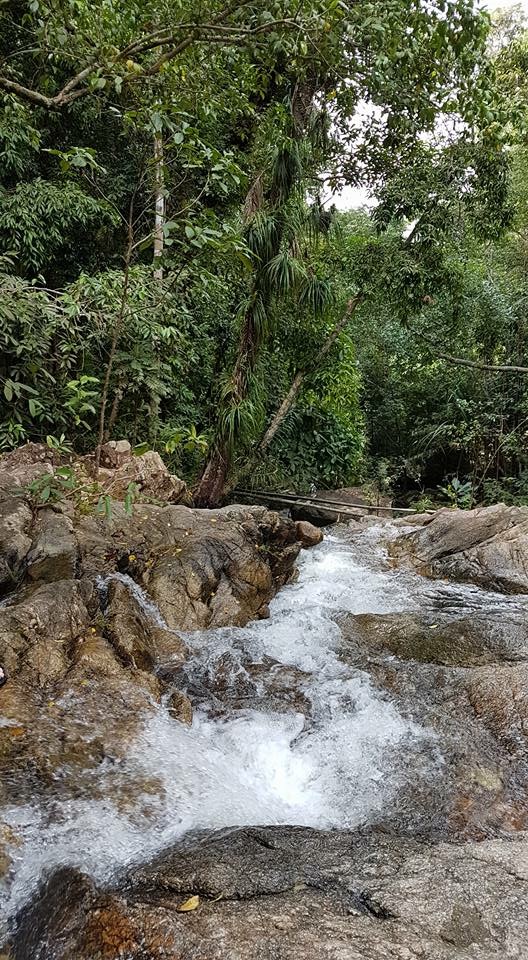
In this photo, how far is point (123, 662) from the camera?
3010mm

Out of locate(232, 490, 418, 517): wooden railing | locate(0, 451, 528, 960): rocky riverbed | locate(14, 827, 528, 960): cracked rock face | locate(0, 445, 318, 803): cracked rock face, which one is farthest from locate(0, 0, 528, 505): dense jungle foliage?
locate(14, 827, 528, 960): cracked rock face

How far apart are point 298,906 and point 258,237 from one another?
20.5ft

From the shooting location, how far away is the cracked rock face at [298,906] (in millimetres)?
1343

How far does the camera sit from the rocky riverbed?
1.46 m

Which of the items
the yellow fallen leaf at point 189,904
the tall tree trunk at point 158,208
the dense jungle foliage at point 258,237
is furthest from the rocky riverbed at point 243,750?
the tall tree trunk at point 158,208

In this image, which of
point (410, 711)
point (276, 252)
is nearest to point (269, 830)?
point (410, 711)

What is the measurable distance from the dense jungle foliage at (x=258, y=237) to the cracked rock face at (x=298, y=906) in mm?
2706

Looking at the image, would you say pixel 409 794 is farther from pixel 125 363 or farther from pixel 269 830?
pixel 125 363

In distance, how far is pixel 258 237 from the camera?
6.16 metres

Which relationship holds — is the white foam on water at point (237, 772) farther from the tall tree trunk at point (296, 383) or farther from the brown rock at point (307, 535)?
the tall tree trunk at point (296, 383)

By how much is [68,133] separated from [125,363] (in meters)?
3.95

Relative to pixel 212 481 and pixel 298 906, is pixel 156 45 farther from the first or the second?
pixel 212 481

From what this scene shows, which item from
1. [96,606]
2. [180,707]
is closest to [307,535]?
Result: [96,606]

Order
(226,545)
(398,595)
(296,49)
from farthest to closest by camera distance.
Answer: (398,595), (226,545), (296,49)
